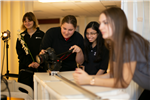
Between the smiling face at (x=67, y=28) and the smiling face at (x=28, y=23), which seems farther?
the smiling face at (x=28, y=23)

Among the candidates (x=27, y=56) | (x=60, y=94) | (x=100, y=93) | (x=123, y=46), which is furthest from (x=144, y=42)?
(x=27, y=56)

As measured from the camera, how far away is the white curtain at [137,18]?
1312 mm

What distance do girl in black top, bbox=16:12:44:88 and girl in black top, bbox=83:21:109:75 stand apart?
2.45 ft

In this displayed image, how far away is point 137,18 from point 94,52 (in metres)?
0.50

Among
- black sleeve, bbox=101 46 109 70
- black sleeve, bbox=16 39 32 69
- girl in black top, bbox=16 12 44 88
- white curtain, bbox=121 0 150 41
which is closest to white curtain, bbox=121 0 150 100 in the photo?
white curtain, bbox=121 0 150 41

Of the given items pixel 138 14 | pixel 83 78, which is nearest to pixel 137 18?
pixel 138 14

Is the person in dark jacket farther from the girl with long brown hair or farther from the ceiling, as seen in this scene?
the ceiling

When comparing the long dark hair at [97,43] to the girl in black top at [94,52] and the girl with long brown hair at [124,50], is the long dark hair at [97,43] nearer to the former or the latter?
the girl in black top at [94,52]

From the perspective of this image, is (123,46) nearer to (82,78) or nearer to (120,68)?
(120,68)

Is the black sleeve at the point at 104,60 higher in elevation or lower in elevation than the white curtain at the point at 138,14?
lower

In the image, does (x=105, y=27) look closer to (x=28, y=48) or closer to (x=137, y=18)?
A: (x=137, y=18)

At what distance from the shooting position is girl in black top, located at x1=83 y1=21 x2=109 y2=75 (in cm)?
156

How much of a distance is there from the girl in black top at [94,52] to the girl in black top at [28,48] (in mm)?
745

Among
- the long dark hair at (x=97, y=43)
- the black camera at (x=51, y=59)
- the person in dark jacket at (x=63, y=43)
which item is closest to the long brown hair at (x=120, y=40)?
the black camera at (x=51, y=59)
